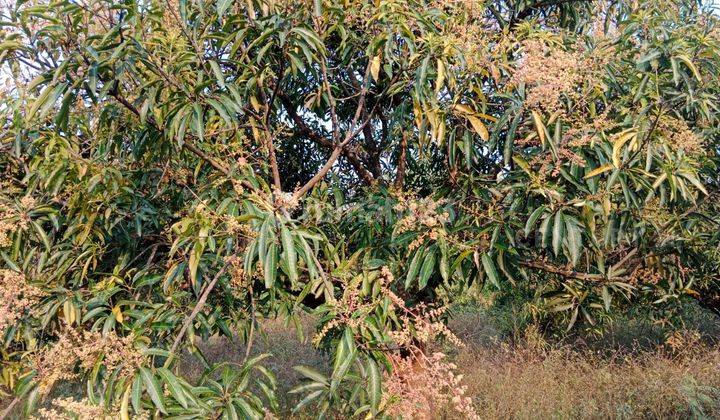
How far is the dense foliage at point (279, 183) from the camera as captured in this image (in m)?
1.36

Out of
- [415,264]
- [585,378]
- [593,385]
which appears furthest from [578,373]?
[415,264]

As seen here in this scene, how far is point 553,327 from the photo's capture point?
184 inches

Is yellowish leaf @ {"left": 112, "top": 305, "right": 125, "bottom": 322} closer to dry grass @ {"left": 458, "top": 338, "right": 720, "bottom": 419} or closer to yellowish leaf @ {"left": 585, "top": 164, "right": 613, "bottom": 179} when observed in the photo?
yellowish leaf @ {"left": 585, "top": 164, "right": 613, "bottom": 179}

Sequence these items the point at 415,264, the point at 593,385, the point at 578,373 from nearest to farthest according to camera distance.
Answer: the point at 415,264 < the point at 593,385 < the point at 578,373

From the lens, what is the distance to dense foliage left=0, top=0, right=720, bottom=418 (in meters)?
1.36

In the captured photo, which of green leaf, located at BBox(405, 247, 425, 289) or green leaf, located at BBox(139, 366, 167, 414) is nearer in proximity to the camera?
green leaf, located at BBox(139, 366, 167, 414)

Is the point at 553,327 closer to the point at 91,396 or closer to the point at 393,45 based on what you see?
the point at 393,45

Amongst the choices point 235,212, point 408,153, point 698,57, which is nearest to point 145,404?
point 235,212

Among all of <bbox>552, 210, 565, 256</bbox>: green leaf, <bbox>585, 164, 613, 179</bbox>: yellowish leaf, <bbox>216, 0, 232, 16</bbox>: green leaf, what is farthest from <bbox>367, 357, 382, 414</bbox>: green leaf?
<bbox>216, 0, 232, 16</bbox>: green leaf

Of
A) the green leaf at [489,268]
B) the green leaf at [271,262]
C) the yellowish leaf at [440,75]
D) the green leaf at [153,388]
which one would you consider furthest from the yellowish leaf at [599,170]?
the green leaf at [153,388]

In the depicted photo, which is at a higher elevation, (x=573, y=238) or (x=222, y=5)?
(x=222, y=5)

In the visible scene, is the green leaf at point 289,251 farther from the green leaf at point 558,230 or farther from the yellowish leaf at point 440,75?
the green leaf at point 558,230

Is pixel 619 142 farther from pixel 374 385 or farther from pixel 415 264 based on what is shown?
pixel 374 385

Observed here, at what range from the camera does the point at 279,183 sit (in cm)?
179
